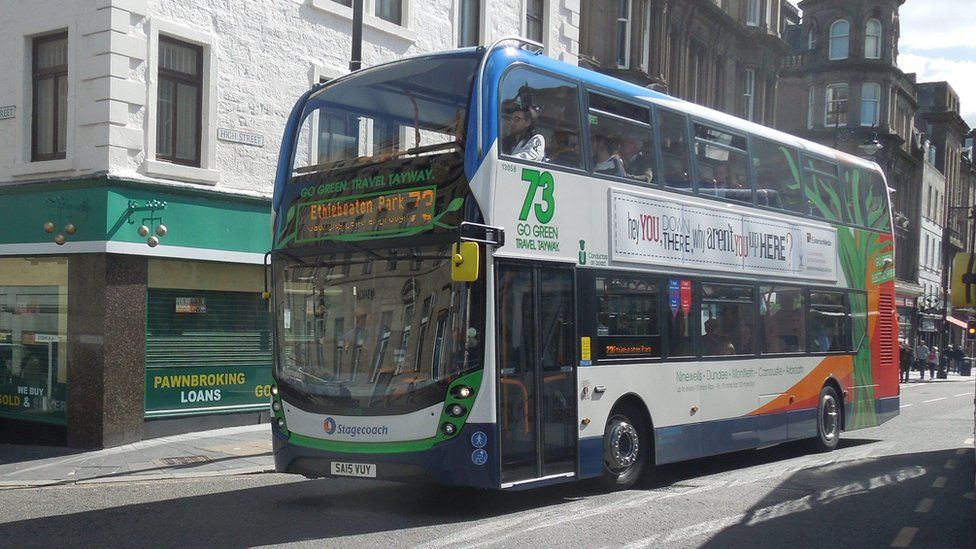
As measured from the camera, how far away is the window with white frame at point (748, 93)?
3750 centimetres

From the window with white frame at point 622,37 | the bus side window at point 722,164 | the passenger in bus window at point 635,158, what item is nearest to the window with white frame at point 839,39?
the window with white frame at point 622,37

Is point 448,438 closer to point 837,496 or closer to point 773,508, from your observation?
point 773,508

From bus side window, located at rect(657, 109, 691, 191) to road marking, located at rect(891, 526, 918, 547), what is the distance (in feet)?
14.7

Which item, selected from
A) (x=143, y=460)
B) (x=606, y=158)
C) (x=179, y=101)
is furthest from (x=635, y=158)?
(x=179, y=101)

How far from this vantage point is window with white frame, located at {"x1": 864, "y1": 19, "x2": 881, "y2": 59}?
55.5m

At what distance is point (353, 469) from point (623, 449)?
303 centimetres

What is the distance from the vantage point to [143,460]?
1395 cm

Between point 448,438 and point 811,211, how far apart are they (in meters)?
7.80

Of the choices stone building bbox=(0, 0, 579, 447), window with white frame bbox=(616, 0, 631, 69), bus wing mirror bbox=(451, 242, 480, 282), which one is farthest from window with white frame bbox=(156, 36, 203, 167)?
window with white frame bbox=(616, 0, 631, 69)

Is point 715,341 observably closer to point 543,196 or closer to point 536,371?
point 536,371

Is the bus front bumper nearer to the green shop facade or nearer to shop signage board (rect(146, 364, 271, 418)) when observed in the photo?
the green shop facade

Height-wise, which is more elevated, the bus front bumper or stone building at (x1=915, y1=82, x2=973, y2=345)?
stone building at (x1=915, y1=82, x2=973, y2=345)

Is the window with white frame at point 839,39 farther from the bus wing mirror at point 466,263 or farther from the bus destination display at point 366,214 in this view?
the bus wing mirror at point 466,263

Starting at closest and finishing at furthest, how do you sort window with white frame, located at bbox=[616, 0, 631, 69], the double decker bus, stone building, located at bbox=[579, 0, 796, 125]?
the double decker bus → stone building, located at bbox=[579, 0, 796, 125] → window with white frame, located at bbox=[616, 0, 631, 69]
